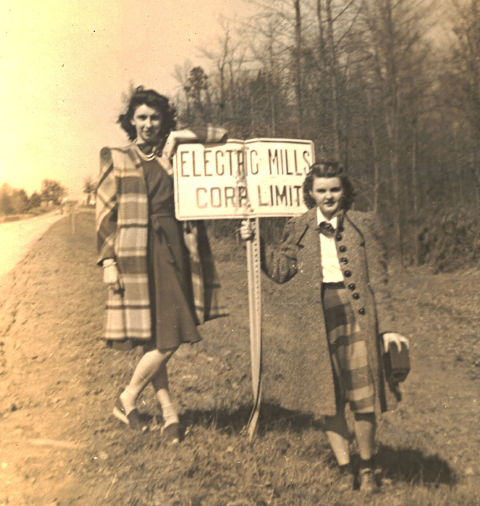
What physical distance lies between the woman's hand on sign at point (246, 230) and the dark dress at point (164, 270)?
1.25ft

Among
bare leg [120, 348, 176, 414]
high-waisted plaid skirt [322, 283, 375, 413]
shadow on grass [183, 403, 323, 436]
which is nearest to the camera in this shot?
high-waisted plaid skirt [322, 283, 375, 413]

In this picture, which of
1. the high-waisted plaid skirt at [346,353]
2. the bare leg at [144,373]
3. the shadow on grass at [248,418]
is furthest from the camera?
the shadow on grass at [248,418]

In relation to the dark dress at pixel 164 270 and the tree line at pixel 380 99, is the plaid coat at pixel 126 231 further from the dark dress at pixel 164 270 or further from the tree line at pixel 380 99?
the tree line at pixel 380 99

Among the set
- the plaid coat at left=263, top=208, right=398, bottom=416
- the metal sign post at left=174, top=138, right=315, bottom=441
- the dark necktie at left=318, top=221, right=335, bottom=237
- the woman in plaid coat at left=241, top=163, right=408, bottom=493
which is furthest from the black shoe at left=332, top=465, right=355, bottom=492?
the dark necktie at left=318, top=221, right=335, bottom=237

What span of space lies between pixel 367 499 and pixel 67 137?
275cm

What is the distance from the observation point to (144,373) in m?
3.33

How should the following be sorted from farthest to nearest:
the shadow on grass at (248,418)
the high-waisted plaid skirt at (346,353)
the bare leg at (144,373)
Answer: the shadow on grass at (248,418) < the bare leg at (144,373) < the high-waisted plaid skirt at (346,353)

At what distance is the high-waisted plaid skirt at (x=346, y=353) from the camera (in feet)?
10.6

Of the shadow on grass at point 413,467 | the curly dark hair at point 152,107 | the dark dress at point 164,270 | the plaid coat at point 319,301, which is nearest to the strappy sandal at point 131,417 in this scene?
the dark dress at point 164,270

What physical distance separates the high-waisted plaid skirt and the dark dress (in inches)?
32.1

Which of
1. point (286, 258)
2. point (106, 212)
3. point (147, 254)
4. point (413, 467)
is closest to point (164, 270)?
point (147, 254)

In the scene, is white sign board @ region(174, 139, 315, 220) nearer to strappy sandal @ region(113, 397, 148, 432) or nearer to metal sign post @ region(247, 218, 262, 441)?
metal sign post @ region(247, 218, 262, 441)

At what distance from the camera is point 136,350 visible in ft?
11.4

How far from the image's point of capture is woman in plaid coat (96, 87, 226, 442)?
3256 millimetres
